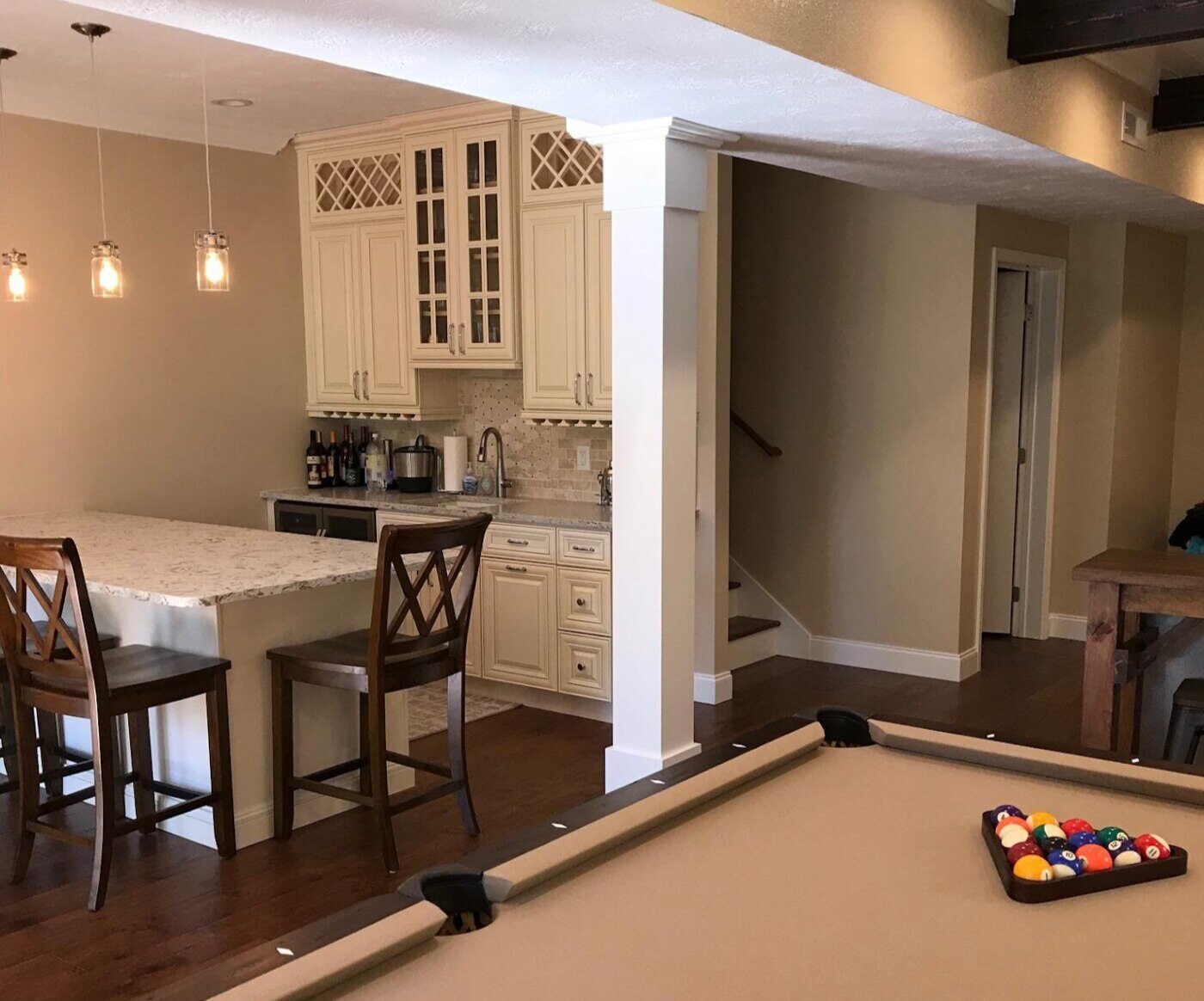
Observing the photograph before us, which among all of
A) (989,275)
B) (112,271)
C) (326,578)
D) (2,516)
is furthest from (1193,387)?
(2,516)

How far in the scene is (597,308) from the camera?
4965mm

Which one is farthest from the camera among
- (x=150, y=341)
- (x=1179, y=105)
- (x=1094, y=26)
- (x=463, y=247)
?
(x=150, y=341)

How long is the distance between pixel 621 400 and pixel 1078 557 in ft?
12.1

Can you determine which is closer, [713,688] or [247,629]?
[247,629]

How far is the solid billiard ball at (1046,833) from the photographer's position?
1.70 meters

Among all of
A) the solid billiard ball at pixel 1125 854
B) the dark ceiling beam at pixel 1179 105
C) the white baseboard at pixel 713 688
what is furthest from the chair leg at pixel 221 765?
the dark ceiling beam at pixel 1179 105

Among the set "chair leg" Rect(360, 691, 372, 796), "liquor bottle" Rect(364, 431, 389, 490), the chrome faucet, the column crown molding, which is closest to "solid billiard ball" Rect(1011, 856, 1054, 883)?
the column crown molding

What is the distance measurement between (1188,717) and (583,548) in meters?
2.31

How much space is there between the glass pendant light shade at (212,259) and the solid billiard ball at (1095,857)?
2.88 m

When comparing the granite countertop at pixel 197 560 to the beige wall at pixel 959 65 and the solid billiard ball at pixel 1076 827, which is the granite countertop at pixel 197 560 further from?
the solid billiard ball at pixel 1076 827

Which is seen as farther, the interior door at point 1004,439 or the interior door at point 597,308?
the interior door at point 1004,439

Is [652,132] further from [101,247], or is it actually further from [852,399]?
[852,399]

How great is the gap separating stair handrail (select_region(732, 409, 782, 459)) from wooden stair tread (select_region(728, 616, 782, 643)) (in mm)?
855

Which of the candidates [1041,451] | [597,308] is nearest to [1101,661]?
[597,308]
